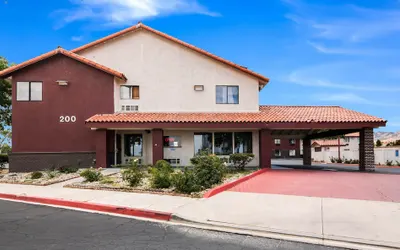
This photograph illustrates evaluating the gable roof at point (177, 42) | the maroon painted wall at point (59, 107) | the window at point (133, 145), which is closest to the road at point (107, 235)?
the maroon painted wall at point (59, 107)

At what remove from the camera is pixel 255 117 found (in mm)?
21234

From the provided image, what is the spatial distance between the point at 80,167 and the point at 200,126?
8259 millimetres

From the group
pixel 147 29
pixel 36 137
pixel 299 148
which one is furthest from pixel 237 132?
pixel 299 148

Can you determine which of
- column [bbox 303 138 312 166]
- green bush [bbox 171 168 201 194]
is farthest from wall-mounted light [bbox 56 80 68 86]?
column [bbox 303 138 312 166]

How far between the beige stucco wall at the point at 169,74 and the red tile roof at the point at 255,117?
0.91 meters

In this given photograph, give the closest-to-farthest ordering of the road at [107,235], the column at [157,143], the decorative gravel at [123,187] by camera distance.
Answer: the road at [107,235]
the decorative gravel at [123,187]
the column at [157,143]

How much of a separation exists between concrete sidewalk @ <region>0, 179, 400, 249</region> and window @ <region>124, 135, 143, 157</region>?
38.3 ft

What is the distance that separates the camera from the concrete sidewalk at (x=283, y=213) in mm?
6367

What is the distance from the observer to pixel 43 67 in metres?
21.3

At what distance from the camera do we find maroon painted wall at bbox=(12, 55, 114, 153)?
2089cm

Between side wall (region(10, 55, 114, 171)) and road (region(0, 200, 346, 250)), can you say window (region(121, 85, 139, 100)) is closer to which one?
side wall (region(10, 55, 114, 171))

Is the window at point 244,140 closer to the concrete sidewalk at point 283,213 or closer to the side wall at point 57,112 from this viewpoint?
the side wall at point 57,112

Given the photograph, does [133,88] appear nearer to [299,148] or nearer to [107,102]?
[107,102]

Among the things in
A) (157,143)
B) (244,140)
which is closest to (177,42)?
(157,143)
